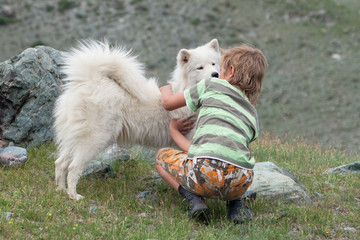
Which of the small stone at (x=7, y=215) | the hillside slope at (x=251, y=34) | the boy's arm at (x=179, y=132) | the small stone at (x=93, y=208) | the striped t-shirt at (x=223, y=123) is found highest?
the striped t-shirt at (x=223, y=123)

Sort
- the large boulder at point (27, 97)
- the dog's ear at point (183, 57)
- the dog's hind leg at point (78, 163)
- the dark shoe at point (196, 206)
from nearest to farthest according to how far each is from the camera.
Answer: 1. the dark shoe at point (196, 206)
2. the dog's hind leg at point (78, 163)
3. the dog's ear at point (183, 57)
4. the large boulder at point (27, 97)

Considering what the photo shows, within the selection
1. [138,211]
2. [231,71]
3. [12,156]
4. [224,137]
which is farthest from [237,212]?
[12,156]

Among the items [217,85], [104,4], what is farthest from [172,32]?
[217,85]

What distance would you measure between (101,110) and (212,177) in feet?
4.50

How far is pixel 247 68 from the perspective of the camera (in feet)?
12.4

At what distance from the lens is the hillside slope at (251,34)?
69.1 feet

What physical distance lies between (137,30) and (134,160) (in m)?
20.9

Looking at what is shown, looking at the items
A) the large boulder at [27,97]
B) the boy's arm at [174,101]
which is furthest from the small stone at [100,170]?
the boy's arm at [174,101]

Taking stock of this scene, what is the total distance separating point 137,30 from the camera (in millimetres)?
25531

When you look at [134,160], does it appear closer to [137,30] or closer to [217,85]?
[217,85]

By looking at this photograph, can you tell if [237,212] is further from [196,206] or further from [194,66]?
[194,66]

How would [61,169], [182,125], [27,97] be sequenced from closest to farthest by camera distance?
[61,169] → [182,125] → [27,97]

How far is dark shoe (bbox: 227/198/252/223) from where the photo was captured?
388 centimetres

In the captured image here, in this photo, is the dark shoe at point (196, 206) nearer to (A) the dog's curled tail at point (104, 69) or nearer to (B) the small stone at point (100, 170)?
(A) the dog's curled tail at point (104, 69)
